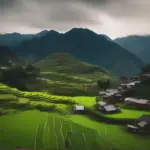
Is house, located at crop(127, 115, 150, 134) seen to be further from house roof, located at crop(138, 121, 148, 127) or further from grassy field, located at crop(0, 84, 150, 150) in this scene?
grassy field, located at crop(0, 84, 150, 150)

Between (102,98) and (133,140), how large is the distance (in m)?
17.3

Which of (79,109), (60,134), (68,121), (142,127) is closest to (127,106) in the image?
(79,109)

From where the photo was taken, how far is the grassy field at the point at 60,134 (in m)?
26.2

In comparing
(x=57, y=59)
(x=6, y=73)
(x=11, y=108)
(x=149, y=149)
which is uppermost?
(x=57, y=59)

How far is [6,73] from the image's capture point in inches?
Answer: 2392

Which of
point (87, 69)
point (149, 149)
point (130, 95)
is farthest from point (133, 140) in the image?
point (87, 69)

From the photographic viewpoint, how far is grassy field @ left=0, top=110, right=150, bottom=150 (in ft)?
85.8

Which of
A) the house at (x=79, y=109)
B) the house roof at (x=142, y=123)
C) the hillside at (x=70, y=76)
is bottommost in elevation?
the house roof at (x=142, y=123)

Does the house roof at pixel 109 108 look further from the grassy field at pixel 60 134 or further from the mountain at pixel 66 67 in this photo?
the mountain at pixel 66 67

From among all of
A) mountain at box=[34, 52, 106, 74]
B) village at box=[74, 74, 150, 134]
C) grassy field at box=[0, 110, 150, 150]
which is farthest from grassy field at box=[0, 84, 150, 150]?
mountain at box=[34, 52, 106, 74]

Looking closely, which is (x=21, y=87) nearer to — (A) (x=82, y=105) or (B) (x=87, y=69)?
(A) (x=82, y=105)

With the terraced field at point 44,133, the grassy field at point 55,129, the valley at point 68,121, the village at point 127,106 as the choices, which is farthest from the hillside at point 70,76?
the terraced field at point 44,133

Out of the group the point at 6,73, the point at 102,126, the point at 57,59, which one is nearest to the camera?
the point at 102,126

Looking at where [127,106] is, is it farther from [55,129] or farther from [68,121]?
[55,129]
